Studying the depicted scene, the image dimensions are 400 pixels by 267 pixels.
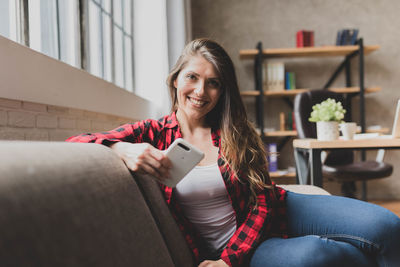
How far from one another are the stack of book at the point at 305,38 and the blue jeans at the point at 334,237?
277cm

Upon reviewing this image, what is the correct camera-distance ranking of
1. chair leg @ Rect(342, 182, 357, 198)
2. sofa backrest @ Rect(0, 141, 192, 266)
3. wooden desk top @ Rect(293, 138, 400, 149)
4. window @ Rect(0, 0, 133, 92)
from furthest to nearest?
chair leg @ Rect(342, 182, 357, 198)
wooden desk top @ Rect(293, 138, 400, 149)
window @ Rect(0, 0, 133, 92)
sofa backrest @ Rect(0, 141, 192, 266)

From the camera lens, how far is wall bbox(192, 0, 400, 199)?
380 centimetres

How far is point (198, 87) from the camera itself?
1.09 metres

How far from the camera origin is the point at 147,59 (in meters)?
2.78

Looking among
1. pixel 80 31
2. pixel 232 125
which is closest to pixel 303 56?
pixel 80 31

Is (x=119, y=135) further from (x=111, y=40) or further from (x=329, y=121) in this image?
(x=111, y=40)

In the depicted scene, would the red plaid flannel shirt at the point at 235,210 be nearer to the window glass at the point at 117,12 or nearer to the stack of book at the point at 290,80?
the window glass at the point at 117,12

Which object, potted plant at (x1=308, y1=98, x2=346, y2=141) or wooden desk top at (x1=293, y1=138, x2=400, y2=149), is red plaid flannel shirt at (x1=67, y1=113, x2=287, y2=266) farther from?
potted plant at (x1=308, y1=98, x2=346, y2=141)

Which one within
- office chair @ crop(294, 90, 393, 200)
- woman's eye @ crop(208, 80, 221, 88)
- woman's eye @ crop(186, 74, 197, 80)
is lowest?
office chair @ crop(294, 90, 393, 200)

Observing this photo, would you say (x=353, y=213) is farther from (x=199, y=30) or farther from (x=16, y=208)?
(x=199, y=30)

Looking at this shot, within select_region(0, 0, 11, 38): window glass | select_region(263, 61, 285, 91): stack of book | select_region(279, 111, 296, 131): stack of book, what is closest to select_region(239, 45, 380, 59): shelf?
select_region(263, 61, 285, 91): stack of book

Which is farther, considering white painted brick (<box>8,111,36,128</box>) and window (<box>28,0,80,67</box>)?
window (<box>28,0,80,67</box>)

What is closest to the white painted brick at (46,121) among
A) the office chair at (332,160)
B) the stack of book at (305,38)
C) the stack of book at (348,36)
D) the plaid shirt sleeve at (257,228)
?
the plaid shirt sleeve at (257,228)

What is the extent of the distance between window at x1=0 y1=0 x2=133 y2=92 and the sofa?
97cm
